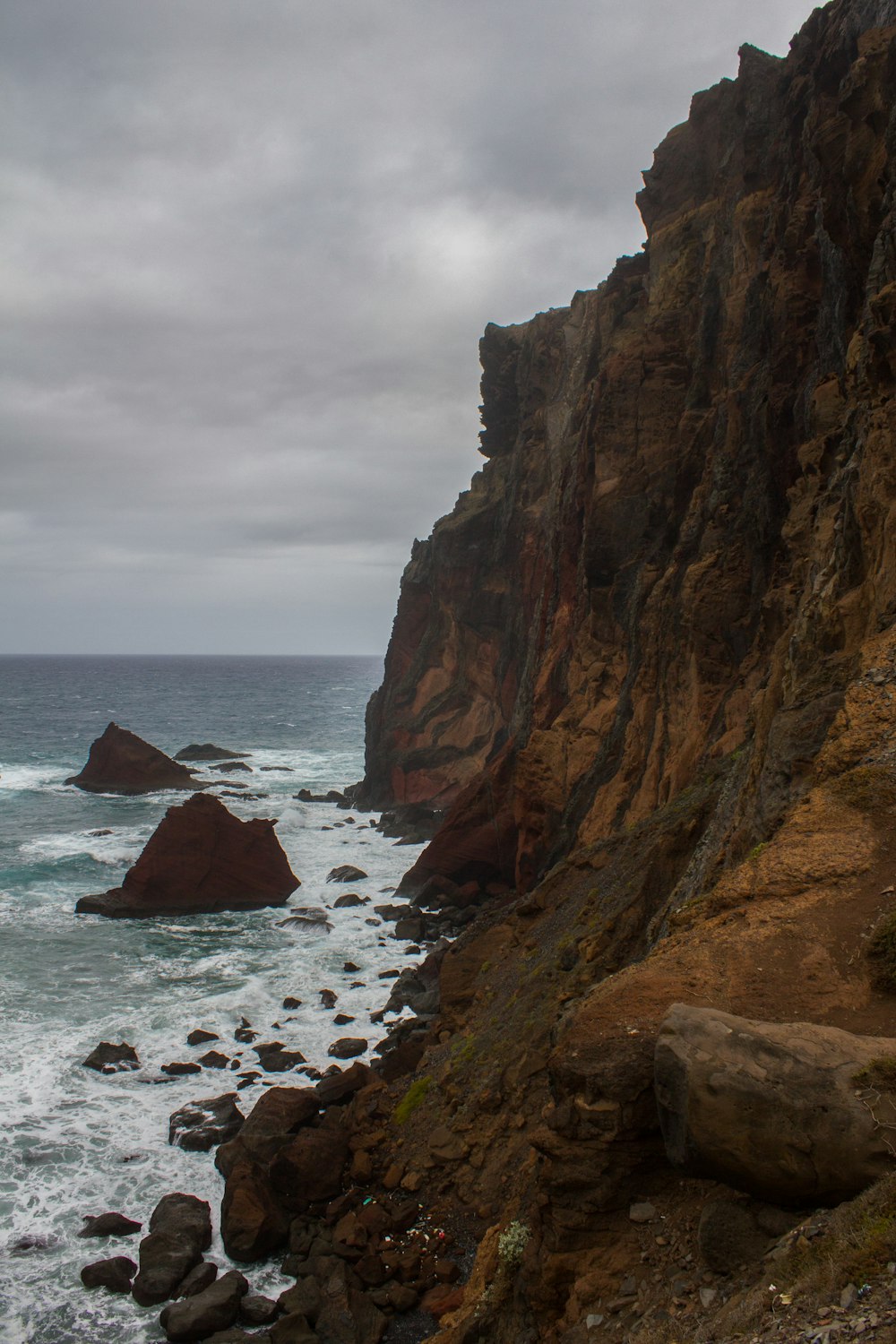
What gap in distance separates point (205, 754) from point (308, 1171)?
64810mm

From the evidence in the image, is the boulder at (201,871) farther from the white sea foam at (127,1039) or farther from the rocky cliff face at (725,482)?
the rocky cliff face at (725,482)

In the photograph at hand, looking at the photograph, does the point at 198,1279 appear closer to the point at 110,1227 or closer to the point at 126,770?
the point at 110,1227

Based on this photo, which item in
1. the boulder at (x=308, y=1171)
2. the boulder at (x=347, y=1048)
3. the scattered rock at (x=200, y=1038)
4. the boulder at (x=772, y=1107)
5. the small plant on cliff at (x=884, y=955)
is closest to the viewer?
the boulder at (x=772, y=1107)

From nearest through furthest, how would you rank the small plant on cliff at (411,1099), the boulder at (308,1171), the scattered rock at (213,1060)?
the boulder at (308,1171), the small plant on cliff at (411,1099), the scattered rock at (213,1060)

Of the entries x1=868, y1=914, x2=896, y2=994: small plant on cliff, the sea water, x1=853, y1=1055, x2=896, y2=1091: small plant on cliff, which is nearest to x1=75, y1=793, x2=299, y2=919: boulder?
the sea water

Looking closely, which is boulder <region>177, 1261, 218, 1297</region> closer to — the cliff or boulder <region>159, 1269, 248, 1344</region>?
boulder <region>159, 1269, 248, 1344</region>

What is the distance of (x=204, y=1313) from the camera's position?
1284 cm

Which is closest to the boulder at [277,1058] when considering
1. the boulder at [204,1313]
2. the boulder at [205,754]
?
the boulder at [204,1313]

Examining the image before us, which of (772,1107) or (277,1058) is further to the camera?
(277,1058)

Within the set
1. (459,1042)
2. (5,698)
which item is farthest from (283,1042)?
(5,698)

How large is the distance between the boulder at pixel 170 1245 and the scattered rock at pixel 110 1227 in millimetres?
340

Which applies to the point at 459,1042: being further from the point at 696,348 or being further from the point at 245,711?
the point at 245,711

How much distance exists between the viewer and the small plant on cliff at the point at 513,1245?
316 inches

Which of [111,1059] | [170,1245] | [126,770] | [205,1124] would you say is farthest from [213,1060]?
[126,770]
